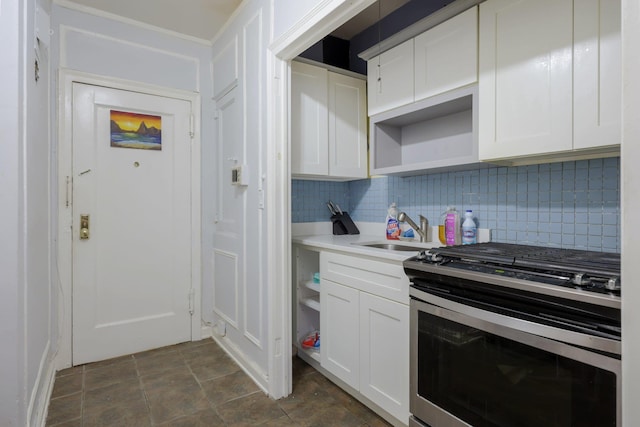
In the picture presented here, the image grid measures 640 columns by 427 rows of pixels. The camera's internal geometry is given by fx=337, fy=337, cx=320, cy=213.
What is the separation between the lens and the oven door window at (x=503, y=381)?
0.96m

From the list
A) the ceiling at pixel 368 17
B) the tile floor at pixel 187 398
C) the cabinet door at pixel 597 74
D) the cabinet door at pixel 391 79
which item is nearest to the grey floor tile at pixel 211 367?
the tile floor at pixel 187 398

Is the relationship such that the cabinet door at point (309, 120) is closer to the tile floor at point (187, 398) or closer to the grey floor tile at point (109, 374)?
the tile floor at point (187, 398)

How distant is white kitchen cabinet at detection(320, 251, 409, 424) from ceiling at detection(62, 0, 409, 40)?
73.3 inches

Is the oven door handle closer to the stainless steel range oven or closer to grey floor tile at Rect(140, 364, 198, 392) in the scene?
the stainless steel range oven

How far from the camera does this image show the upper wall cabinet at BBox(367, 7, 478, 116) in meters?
1.65

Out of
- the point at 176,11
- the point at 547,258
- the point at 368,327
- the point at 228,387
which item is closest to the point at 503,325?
the point at 547,258

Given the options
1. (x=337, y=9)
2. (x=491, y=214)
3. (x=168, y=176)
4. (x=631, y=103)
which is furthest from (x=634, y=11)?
(x=168, y=176)

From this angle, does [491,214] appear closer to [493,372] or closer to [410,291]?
[410,291]

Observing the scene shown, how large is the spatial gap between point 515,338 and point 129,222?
2599mm

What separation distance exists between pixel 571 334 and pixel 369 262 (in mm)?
901

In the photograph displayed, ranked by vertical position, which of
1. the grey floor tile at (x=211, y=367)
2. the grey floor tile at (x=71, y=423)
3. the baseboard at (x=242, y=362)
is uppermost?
the baseboard at (x=242, y=362)

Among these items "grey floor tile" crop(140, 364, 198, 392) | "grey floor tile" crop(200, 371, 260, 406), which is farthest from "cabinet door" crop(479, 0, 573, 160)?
"grey floor tile" crop(140, 364, 198, 392)

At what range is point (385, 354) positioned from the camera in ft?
5.40

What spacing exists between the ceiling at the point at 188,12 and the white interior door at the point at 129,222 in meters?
0.56
